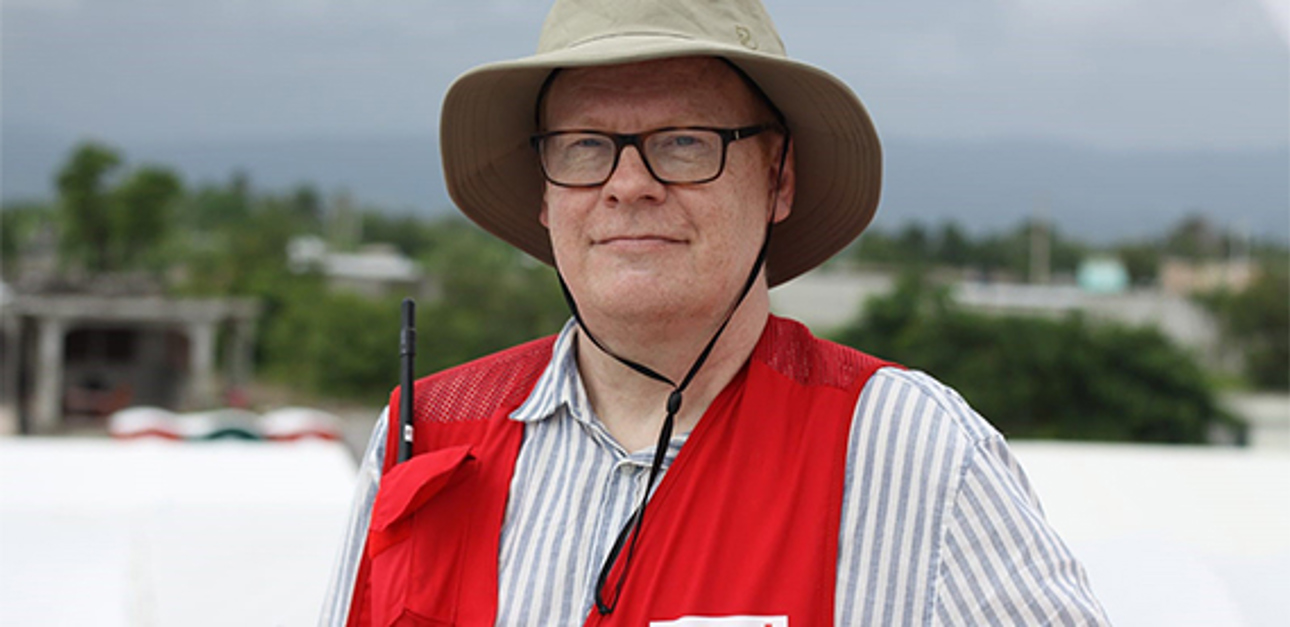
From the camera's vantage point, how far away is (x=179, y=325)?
81.1 feet

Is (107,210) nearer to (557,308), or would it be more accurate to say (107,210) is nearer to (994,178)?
(557,308)

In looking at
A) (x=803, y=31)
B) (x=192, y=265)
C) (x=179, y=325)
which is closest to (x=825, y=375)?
(x=179, y=325)

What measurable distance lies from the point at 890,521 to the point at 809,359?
0.62ft

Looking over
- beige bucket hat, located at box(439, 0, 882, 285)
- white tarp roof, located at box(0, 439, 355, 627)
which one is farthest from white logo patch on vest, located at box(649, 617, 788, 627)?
white tarp roof, located at box(0, 439, 355, 627)

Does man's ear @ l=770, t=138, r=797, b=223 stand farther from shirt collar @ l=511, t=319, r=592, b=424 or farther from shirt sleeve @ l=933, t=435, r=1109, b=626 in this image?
shirt sleeve @ l=933, t=435, r=1109, b=626

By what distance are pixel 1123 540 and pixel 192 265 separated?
101 ft

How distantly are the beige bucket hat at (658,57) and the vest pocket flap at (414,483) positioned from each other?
357 mm

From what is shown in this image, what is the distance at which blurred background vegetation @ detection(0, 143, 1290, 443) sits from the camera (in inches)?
573

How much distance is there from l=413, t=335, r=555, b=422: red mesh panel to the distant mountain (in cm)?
4122

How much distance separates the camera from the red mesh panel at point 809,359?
1.11 meters

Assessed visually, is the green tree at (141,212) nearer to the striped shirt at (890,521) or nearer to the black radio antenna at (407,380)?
the black radio antenna at (407,380)

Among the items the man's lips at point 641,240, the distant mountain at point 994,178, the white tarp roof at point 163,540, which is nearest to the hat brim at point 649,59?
the man's lips at point 641,240

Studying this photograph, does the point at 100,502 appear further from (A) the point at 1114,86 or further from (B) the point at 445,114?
(A) the point at 1114,86

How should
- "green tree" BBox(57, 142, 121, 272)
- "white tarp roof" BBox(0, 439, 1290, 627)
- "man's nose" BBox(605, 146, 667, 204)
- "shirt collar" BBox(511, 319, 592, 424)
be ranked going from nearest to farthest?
"man's nose" BBox(605, 146, 667, 204), "shirt collar" BBox(511, 319, 592, 424), "white tarp roof" BBox(0, 439, 1290, 627), "green tree" BBox(57, 142, 121, 272)
